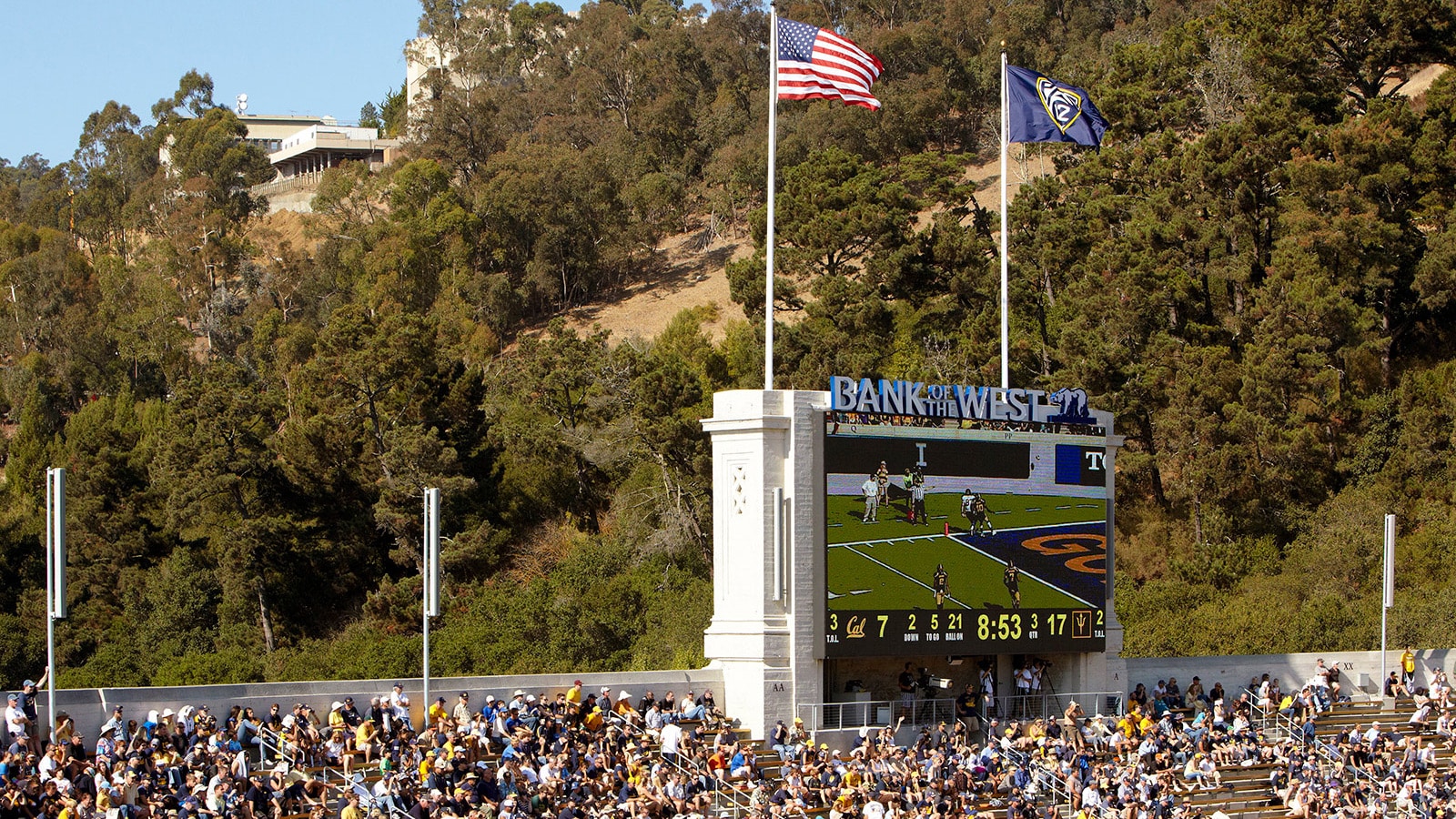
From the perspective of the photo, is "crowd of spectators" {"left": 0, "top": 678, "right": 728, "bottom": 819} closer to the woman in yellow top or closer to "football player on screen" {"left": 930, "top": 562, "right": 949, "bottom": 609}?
the woman in yellow top

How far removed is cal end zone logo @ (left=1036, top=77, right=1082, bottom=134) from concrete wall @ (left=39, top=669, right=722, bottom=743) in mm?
13518

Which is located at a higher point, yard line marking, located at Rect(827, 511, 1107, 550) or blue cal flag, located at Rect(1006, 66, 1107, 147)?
blue cal flag, located at Rect(1006, 66, 1107, 147)

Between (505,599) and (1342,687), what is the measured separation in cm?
2730

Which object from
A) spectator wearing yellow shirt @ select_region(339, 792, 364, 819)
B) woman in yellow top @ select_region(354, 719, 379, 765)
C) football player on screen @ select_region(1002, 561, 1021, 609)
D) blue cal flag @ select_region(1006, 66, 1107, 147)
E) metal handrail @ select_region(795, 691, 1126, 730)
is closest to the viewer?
spectator wearing yellow shirt @ select_region(339, 792, 364, 819)

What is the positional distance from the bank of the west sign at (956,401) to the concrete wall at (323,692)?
17.8 ft

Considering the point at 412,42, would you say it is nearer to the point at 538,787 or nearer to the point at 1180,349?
the point at 1180,349

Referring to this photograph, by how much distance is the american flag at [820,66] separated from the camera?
3134 centimetres

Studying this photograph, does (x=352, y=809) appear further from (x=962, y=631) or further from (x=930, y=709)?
(x=930, y=709)

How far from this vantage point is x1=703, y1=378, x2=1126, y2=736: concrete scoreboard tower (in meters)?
29.3

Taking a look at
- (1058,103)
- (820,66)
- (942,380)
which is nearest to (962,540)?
(820,66)

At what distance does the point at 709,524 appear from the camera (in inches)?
2318

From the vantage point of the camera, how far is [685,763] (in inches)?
1088

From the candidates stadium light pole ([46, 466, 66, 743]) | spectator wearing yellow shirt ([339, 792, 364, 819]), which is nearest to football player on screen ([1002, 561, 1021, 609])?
spectator wearing yellow shirt ([339, 792, 364, 819])

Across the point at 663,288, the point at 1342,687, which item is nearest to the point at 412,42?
the point at 663,288
